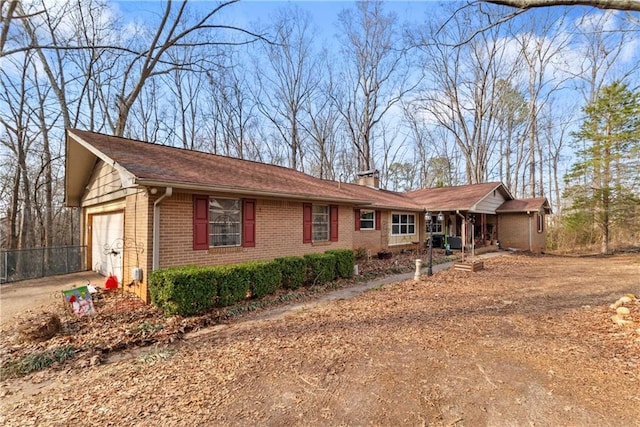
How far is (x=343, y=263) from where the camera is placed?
953 cm

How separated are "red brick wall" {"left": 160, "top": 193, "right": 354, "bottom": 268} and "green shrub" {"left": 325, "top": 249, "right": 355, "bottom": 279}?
1193mm

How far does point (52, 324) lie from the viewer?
4.97 metres

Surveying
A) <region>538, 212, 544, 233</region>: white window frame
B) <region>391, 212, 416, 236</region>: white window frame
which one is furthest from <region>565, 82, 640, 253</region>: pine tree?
<region>391, 212, 416, 236</region>: white window frame

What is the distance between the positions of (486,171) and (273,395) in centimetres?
2960

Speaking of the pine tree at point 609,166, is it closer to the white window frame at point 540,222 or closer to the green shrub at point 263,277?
the white window frame at point 540,222

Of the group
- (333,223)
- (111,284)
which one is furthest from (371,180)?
(111,284)

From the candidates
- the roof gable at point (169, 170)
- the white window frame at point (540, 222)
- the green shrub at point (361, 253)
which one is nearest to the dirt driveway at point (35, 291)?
the roof gable at point (169, 170)

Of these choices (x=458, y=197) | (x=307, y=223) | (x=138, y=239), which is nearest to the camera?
(x=138, y=239)

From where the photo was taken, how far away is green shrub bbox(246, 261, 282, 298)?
699cm

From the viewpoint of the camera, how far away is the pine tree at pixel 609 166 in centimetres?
1560

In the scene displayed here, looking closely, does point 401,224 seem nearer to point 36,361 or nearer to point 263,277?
point 263,277

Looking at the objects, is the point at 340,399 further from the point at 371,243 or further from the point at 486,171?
the point at 486,171

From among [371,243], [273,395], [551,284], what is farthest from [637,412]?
[371,243]

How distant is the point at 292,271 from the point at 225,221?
7.37 feet
